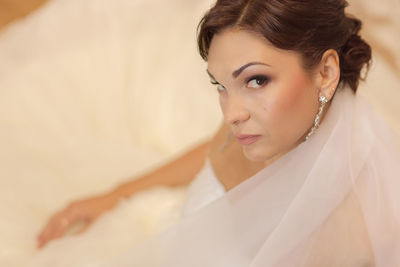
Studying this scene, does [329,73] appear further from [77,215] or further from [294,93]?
[77,215]

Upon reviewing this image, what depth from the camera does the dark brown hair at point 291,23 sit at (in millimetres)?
818

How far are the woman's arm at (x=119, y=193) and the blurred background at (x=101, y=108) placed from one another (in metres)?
0.03

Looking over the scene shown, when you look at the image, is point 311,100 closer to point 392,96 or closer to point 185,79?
point 392,96

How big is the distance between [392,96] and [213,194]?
22.6 inches

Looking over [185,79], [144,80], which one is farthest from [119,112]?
[185,79]

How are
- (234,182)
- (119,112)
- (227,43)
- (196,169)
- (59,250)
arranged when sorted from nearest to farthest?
(227,43) → (234,182) → (59,250) → (196,169) → (119,112)

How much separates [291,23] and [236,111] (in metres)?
0.17

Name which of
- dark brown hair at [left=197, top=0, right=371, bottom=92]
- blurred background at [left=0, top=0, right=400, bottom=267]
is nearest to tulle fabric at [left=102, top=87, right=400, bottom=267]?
dark brown hair at [left=197, top=0, right=371, bottom=92]

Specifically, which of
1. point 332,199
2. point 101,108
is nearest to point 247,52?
point 332,199

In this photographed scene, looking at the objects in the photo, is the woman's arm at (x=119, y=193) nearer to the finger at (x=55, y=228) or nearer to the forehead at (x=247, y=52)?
the finger at (x=55, y=228)

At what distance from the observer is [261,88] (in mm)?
849

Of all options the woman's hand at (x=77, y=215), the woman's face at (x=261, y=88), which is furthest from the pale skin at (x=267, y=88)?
the woman's hand at (x=77, y=215)

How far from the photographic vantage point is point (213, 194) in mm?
1232

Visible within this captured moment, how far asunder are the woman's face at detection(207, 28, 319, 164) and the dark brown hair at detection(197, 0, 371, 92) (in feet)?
0.05
